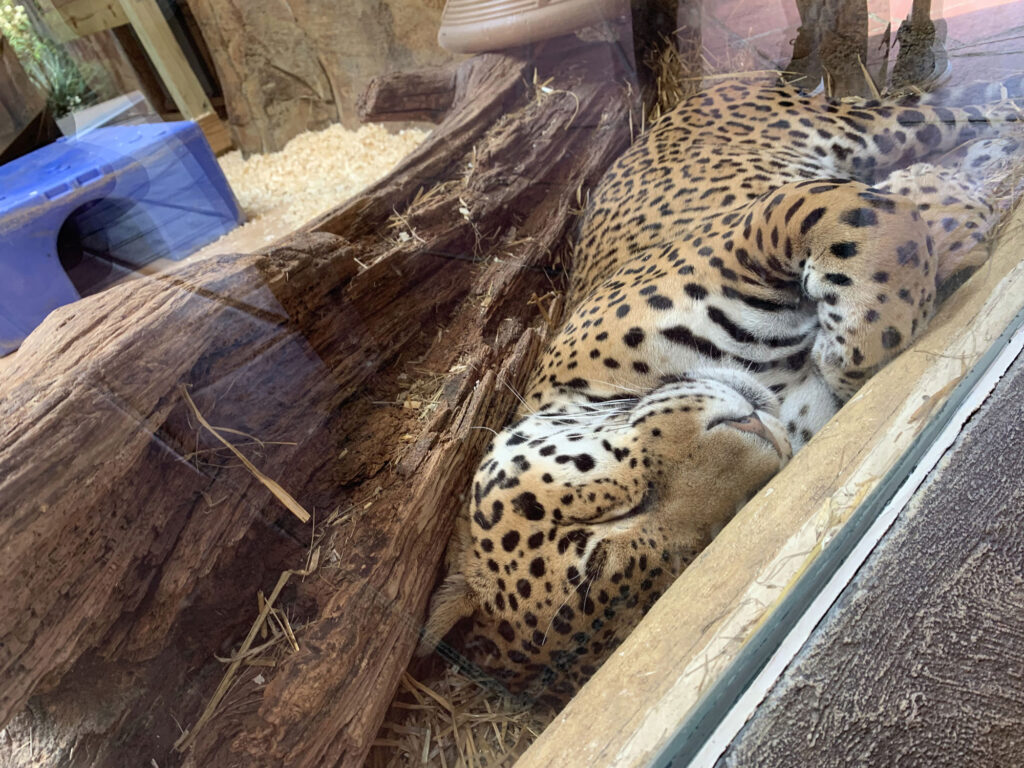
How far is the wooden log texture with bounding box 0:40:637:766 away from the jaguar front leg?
3.13ft

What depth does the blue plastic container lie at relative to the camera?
1.22 meters

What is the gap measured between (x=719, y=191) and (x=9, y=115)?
84.6 inches

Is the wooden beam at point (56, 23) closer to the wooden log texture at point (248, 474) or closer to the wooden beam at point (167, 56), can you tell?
the wooden beam at point (167, 56)

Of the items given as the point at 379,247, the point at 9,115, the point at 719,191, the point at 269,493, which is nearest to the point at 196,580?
the point at 269,493

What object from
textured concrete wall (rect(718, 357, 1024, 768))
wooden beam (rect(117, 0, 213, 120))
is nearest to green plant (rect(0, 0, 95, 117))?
wooden beam (rect(117, 0, 213, 120))

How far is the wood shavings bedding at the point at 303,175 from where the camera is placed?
184 cm

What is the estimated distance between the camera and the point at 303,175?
2.26 meters

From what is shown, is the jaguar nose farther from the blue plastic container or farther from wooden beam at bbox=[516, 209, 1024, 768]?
the blue plastic container

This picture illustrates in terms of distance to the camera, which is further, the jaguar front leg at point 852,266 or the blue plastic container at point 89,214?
the jaguar front leg at point 852,266

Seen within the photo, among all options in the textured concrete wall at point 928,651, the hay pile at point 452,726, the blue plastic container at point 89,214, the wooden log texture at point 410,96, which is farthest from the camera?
the wooden log texture at point 410,96

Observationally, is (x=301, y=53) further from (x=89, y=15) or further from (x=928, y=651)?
(x=928, y=651)

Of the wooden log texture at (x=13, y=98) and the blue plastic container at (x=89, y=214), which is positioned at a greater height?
the wooden log texture at (x=13, y=98)

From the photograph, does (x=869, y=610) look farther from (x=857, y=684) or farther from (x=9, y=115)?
(x=9, y=115)

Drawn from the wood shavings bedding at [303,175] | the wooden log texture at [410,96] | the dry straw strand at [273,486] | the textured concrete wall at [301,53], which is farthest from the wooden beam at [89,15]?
the wooden log texture at [410,96]
